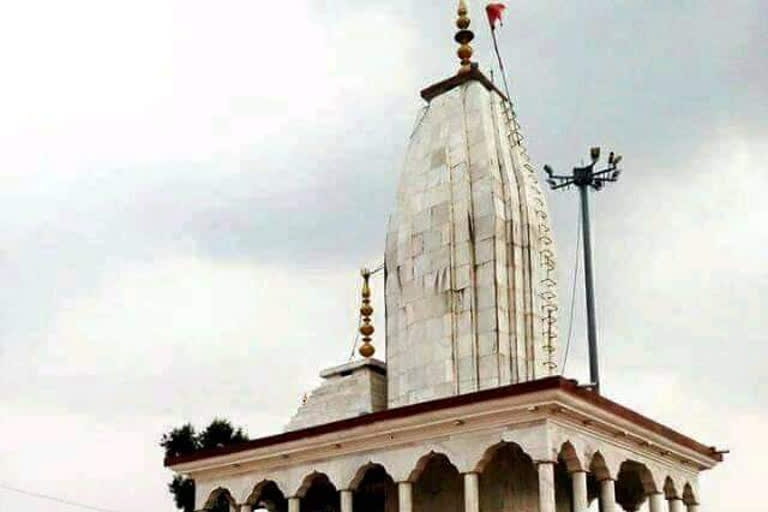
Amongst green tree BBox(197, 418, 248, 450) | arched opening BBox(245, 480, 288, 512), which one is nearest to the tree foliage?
green tree BBox(197, 418, 248, 450)

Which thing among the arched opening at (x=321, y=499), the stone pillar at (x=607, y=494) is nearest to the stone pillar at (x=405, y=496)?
the stone pillar at (x=607, y=494)

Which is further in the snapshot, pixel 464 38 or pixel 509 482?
pixel 464 38

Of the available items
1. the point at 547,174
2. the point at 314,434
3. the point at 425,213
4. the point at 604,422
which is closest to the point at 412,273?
the point at 425,213

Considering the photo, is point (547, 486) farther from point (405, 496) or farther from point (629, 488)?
point (629, 488)

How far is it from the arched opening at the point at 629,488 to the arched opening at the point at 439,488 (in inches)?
134

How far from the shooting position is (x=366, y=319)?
25.0 meters

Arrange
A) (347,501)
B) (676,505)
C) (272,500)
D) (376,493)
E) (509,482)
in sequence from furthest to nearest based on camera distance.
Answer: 1. (272,500)
2. (376,493)
3. (676,505)
4. (347,501)
5. (509,482)

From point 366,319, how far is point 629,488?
6.97 metres

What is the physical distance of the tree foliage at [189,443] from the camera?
41.0 meters

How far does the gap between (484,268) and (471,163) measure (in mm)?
2592

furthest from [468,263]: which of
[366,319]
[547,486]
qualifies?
[547,486]

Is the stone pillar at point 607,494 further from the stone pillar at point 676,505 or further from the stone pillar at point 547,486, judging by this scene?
the stone pillar at point 676,505

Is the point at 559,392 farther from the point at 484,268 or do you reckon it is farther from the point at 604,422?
the point at 484,268

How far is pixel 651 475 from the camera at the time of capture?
21.3 metres
